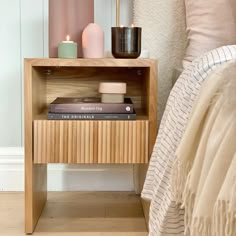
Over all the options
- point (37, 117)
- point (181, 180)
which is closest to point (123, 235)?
point (37, 117)

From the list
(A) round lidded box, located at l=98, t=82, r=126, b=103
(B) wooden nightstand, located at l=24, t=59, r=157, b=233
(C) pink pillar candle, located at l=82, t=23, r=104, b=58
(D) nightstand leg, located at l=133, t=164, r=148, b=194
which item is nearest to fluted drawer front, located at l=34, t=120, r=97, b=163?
(B) wooden nightstand, located at l=24, t=59, r=157, b=233

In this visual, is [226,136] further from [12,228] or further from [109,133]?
[12,228]

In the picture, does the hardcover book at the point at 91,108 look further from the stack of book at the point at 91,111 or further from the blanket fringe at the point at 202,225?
the blanket fringe at the point at 202,225

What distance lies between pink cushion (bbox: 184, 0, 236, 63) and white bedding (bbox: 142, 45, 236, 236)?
1.27 ft

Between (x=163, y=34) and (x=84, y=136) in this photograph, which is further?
(x=163, y=34)

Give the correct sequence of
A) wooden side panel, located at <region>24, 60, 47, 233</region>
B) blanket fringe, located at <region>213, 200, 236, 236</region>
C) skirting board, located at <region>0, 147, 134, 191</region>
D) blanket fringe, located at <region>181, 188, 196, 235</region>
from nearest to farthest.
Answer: blanket fringe, located at <region>213, 200, 236, 236</region> → blanket fringe, located at <region>181, 188, 196, 235</region> → wooden side panel, located at <region>24, 60, 47, 233</region> → skirting board, located at <region>0, 147, 134, 191</region>

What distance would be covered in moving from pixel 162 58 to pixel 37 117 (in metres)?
0.58

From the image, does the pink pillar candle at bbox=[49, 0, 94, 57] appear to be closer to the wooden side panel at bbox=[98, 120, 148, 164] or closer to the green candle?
the green candle

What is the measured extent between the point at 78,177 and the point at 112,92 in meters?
0.56

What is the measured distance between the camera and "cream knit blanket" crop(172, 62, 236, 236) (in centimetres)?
82

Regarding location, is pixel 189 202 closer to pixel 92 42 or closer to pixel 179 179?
pixel 179 179

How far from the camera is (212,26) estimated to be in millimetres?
1650

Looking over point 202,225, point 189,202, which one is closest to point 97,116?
point 189,202

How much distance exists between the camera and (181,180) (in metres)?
1.06
